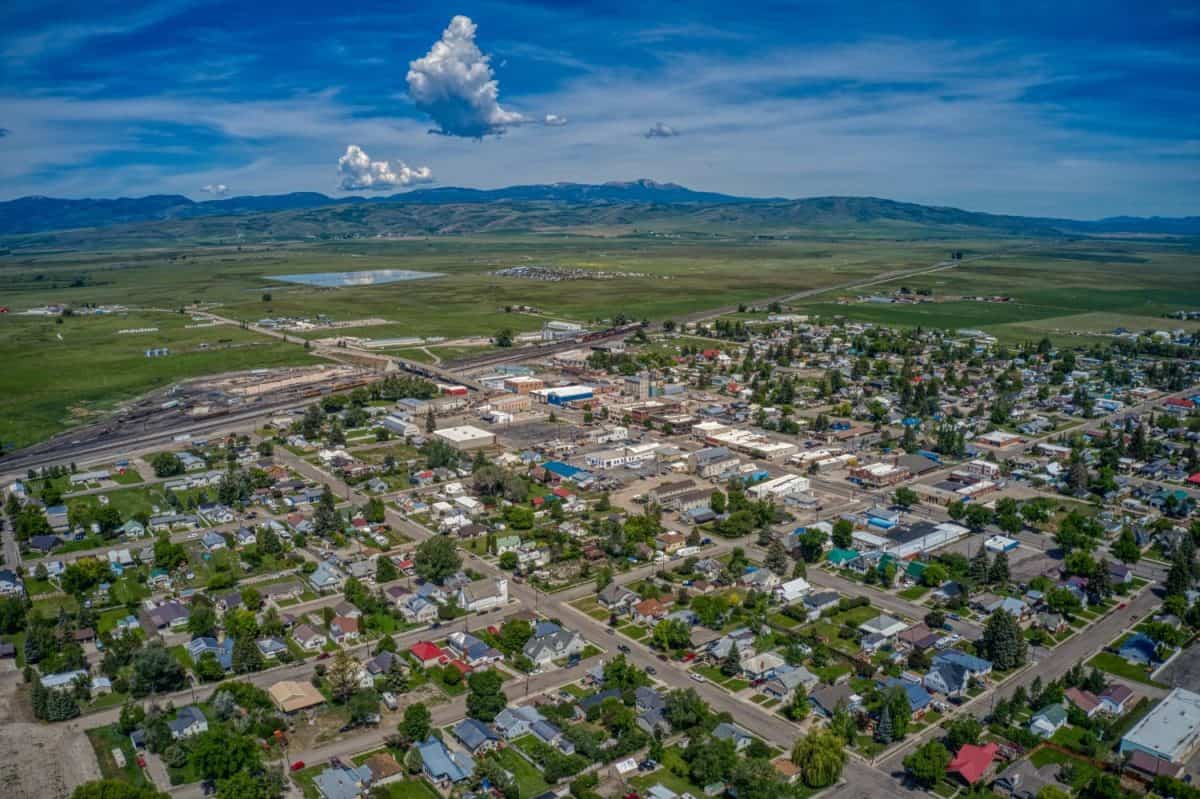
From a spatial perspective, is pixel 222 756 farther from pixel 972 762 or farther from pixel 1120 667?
pixel 1120 667

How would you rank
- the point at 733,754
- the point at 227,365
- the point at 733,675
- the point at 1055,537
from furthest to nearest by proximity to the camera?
the point at 227,365 < the point at 1055,537 < the point at 733,675 < the point at 733,754

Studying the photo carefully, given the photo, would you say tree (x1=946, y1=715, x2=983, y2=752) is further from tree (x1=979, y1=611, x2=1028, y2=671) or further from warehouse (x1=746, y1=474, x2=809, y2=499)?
warehouse (x1=746, y1=474, x2=809, y2=499)

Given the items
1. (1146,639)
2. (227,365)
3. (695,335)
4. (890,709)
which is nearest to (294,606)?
(890,709)

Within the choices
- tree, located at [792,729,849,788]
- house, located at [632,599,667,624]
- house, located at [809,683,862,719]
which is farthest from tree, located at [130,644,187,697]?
house, located at [809,683,862,719]

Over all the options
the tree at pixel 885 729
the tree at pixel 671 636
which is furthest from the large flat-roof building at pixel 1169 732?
the tree at pixel 671 636

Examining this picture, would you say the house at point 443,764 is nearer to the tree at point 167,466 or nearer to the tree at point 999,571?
the tree at point 999,571

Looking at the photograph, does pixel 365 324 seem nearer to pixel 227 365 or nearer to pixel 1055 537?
pixel 227 365
